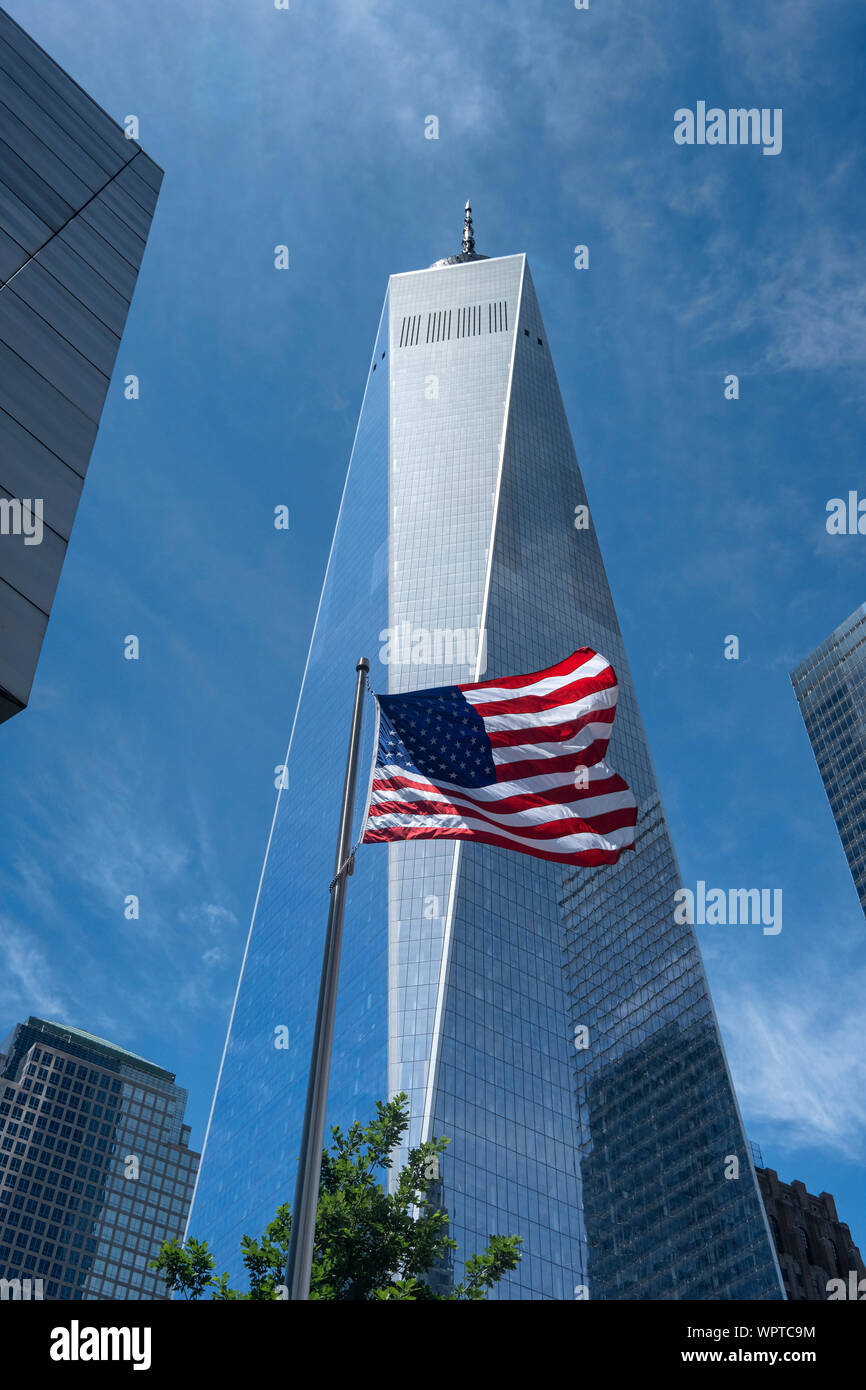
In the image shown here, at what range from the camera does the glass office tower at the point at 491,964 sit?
286 ft

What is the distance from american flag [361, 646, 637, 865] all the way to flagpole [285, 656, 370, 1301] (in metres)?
0.79

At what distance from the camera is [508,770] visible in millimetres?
17953

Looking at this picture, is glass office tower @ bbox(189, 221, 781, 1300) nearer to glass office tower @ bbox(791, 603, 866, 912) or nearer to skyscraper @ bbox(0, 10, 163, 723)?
glass office tower @ bbox(791, 603, 866, 912)

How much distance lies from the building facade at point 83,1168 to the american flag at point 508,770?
15562cm

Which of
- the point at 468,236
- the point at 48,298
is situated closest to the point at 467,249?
the point at 468,236

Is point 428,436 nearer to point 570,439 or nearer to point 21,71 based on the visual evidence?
point 570,439

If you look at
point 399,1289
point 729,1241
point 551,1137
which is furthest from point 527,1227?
point 399,1289

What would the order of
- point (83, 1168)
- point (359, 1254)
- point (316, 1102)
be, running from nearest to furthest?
point (316, 1102) → point (359, 1254) → point (83, 1168)

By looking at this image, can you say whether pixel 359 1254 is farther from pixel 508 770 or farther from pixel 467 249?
pixel 467 249

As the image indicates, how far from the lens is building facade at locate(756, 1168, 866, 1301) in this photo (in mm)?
101188

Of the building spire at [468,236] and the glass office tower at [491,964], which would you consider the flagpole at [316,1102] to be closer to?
the glass office tower at [491,964]

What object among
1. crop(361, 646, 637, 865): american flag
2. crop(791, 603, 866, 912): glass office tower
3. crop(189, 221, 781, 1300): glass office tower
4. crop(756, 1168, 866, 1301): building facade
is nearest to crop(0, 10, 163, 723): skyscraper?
crop(361, 646, 637, 865): american flag

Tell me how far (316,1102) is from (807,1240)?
107 m

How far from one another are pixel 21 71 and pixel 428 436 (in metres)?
119
